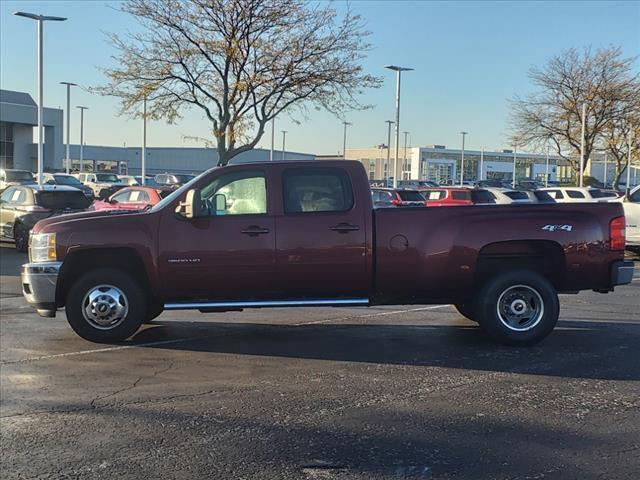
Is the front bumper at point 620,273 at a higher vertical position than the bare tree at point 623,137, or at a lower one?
lower

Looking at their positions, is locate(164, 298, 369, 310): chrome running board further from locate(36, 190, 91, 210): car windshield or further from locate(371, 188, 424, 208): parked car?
locate(371, 188, 424, 208): parked car

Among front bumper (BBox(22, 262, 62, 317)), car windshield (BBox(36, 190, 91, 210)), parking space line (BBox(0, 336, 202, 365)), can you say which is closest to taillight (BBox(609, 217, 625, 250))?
parking space line (BBox(0, 336, 202, 365))

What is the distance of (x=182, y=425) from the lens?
4.69 meters

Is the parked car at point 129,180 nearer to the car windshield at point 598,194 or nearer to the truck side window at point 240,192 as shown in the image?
the car windshield at point 598,194

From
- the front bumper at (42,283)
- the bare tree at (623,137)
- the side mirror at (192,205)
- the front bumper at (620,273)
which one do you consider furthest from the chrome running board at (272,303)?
the bare tree at (623,137)

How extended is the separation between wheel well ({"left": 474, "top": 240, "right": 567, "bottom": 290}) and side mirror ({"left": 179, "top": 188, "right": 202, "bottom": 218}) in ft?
9.90

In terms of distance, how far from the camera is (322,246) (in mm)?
6859

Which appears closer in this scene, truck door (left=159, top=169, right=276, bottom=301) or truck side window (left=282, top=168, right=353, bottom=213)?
truck door (left=159, top=169, right=276, bottom=301)

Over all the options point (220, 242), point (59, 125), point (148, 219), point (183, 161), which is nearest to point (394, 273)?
point (220, 242)

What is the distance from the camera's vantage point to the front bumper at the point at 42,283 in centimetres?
697

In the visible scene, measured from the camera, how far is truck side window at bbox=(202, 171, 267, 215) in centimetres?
698

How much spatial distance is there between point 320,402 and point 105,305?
2997 mm

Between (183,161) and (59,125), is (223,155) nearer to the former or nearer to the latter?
(59,125)

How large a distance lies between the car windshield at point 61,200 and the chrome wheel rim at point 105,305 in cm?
984
